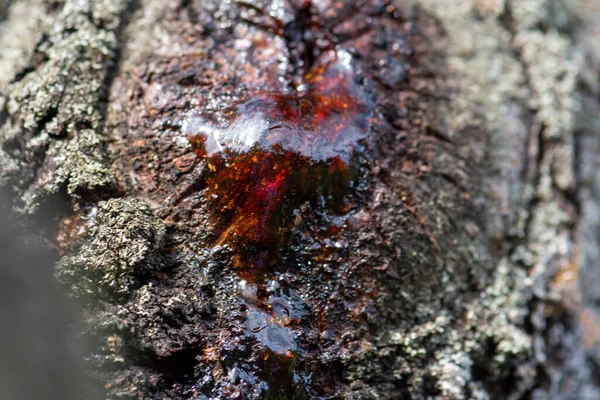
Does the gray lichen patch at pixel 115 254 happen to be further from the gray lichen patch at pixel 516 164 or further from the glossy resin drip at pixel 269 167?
the gray lichen patch at pixel 516 164

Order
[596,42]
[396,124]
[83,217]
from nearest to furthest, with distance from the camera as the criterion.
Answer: [83,217] → [396,124] → [596,42]

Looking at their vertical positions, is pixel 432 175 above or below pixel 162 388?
above

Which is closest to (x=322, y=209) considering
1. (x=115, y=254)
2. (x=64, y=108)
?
(x=115, y=254)

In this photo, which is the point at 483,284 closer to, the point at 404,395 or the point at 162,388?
the point at 404,395

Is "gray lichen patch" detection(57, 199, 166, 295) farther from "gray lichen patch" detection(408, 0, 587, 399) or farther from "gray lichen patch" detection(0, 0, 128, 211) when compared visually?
"gray lichen patch" detection(408, 0, 587, 399)

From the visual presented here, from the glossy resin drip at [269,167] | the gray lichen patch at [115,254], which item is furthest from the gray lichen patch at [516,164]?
the gray lichen patch at [115,254]

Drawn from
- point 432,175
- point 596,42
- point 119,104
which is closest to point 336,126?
point 432,175

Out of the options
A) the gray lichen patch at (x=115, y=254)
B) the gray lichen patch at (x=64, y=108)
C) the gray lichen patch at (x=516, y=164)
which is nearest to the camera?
the gray lichen patch at (x=115, y=254)

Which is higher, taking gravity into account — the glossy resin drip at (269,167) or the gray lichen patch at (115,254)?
the glossy resin drip at (269,167)

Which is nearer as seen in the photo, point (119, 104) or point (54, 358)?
point (54, 358)
